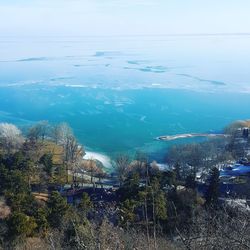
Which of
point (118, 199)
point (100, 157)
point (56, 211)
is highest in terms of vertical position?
point (56, 211)

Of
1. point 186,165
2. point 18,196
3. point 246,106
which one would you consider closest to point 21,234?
point 18,196

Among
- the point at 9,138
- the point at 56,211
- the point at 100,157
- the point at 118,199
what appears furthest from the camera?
the point at 100,157

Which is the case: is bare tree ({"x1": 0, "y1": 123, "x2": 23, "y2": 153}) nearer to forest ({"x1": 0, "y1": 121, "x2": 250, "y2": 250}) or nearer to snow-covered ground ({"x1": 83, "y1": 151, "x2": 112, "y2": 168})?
forest ({"x1": 0, "y1": 121, "x2": 250, "y2": 250})

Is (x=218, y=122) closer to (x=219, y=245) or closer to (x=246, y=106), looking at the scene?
(x=246, y=106)

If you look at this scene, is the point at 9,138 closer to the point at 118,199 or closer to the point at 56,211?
the point at 118,199

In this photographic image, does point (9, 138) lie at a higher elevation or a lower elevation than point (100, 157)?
higher

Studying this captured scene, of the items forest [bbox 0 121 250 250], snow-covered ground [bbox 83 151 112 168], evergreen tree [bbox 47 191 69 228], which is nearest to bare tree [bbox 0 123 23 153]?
forest [bbox 0 121 250 250]

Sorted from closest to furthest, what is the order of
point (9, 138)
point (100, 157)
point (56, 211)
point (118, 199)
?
point (56, 211)
point (118, 199)
point (9, 138)
point (100, 157)

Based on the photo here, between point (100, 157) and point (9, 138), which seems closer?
point (9, 138)

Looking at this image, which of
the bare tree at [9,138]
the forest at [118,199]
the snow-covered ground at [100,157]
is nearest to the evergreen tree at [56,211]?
the forest at [118,199]

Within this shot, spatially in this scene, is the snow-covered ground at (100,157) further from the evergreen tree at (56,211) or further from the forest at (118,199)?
the evergreen tree at (56,211)

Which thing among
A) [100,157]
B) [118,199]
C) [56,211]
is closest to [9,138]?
[100,157]
